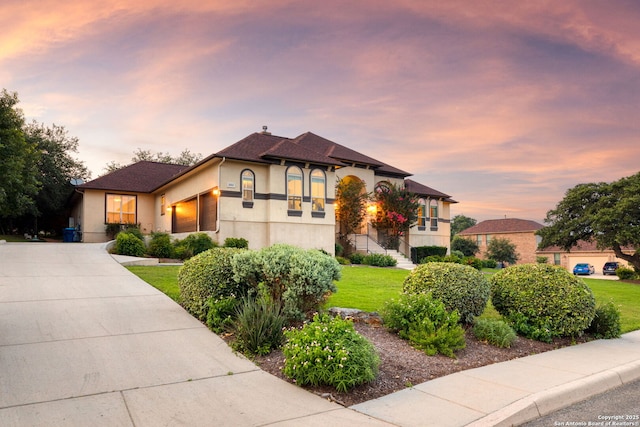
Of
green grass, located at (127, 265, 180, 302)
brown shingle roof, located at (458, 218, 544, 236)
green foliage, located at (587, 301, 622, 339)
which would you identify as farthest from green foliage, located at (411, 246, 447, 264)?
brown shingle roof, located at (458, 218, 544, 236)

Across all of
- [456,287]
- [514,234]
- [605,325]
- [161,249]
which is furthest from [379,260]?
[514,234]

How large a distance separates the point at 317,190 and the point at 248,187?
3788 mm

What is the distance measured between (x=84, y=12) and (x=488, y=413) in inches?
546

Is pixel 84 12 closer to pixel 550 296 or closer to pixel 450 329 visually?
pixel 450 329

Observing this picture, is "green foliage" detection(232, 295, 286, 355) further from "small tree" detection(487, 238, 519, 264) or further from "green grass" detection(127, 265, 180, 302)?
"small tree" detection(487, 238, 519, 264)

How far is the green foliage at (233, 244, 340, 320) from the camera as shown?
22.5 ft

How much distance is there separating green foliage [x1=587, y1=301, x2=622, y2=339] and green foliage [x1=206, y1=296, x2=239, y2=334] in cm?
717

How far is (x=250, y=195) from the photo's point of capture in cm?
2145

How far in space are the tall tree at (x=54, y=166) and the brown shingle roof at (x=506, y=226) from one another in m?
50.8

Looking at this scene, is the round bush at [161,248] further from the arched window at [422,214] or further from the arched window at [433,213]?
the arched window at [433,213]

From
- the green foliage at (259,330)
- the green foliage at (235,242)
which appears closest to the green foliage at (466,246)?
the green foliage at (235,242)

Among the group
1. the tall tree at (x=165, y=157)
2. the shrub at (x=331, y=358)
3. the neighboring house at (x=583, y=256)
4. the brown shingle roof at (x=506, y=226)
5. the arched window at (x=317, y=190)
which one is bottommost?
the neighboring house at (x=583, y=256)

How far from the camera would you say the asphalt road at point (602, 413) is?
14.7 ft

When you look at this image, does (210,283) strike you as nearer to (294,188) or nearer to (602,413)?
(602,413)
